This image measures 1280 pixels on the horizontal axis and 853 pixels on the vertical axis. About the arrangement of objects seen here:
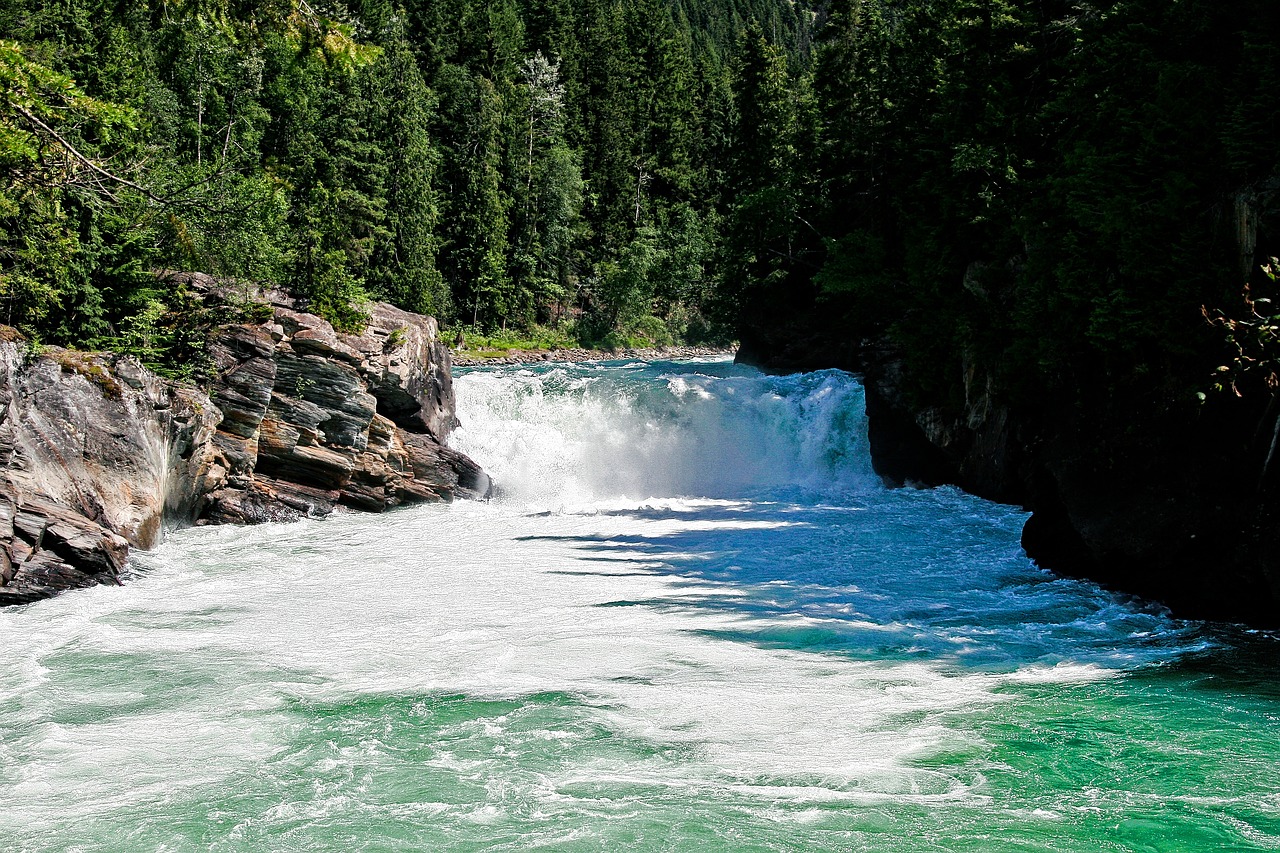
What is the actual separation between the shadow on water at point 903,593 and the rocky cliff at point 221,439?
14.7 ft

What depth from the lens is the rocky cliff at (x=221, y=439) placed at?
1276 cm

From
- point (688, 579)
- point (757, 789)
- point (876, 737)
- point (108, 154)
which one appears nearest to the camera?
point (757, 789)

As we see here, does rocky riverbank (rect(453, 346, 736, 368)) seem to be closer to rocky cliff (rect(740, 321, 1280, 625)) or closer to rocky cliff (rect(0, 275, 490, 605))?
rocky cliff (rect(0, 275, 490, 605))

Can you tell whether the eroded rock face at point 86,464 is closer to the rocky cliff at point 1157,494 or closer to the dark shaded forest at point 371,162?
the dark shaded forest at point 371,162

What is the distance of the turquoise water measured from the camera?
255 inches

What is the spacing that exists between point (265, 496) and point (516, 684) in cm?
1048

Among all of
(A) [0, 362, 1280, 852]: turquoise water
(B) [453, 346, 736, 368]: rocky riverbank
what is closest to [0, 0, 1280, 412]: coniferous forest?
(B) [453, 346, 736, 368]: rocky riverbank

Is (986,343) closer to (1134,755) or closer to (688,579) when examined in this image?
(688,579)

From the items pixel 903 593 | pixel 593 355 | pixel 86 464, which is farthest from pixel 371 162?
pixel 903 593

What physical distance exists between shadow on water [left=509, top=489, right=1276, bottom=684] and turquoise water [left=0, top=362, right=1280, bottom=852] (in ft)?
0.20

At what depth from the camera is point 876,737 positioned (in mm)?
7832

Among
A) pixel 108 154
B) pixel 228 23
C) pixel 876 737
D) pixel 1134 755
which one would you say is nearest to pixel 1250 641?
pixel 1134 755

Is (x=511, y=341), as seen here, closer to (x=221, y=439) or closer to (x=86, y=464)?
(x=221, y=439)

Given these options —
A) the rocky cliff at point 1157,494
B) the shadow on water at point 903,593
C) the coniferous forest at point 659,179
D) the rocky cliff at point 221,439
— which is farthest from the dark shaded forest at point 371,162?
the rocky cliff at point 1157,494
